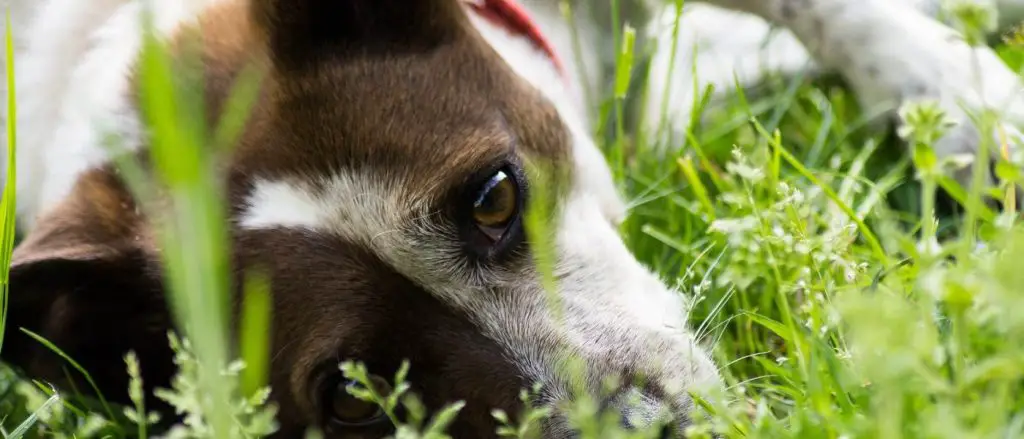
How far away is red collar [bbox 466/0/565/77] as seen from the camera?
2010 millimetres

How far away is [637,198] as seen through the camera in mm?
2045

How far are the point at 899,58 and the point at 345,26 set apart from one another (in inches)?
42.6

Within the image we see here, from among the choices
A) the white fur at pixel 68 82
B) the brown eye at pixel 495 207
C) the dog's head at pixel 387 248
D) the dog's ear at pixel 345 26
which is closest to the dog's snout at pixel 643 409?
the dog's head at pixel 387 248

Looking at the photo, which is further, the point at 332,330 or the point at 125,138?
the point at 125,138

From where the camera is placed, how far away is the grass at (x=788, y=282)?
2.29ft

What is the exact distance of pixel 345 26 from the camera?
1674 millimetres

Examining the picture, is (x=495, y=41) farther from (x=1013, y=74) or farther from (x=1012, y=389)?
(x=1012, y=389)

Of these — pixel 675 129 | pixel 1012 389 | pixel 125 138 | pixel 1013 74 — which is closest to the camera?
pixel 1012 389

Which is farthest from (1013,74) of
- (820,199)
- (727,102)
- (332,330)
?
(332,330)

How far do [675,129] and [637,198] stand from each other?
424 mm

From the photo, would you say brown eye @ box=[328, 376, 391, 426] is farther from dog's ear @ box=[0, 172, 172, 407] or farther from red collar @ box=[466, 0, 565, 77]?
red collar @ box=[466, 0, 565, 77]

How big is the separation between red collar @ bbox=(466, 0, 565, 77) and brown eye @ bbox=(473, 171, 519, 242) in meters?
0.57

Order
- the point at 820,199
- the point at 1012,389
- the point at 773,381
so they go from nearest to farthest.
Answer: the point at 1012,389 → the point at 773,381 → the point at 820,199

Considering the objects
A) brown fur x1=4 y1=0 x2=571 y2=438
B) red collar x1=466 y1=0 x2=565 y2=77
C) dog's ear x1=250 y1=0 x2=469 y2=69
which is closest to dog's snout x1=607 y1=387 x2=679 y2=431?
brown fur x1=4 y1=0 x2=571 y2=438
